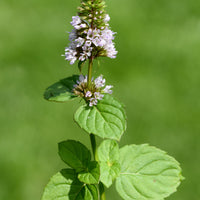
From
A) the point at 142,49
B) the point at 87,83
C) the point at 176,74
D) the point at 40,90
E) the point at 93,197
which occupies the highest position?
the point at 142,49

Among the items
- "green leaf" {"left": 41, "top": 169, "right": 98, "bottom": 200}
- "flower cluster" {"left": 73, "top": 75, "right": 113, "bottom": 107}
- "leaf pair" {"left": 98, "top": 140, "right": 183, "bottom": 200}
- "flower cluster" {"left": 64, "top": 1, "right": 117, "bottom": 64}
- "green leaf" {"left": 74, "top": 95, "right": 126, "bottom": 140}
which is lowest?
"green leaf" {"left": 41, "top": 169, "right": 98, "bottom": 200}

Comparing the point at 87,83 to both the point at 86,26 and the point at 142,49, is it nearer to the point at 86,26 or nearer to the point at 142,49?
the point at 86,26

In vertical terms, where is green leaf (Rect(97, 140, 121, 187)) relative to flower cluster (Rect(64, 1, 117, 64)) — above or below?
below

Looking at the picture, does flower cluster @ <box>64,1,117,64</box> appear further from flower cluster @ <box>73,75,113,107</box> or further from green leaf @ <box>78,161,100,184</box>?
green leaf @ <box>78,161,100,184</box>

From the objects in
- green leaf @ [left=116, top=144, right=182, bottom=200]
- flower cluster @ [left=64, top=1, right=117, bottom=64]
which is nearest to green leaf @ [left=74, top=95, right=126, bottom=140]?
flower cluster @ [left=64, top=1, right=117, bottom=64]

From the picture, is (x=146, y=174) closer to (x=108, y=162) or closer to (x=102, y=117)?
(x=108, y=162)

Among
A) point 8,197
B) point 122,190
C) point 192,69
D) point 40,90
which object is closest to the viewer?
point 122,190

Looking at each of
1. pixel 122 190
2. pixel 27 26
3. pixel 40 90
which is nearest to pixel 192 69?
pixel 40 90

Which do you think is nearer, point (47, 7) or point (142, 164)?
point (142, 164)
